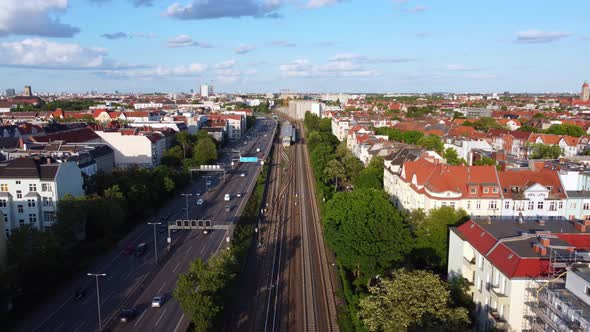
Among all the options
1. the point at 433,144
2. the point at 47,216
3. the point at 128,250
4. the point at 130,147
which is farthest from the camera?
the point at 130,147

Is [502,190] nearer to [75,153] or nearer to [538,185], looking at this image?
[538,185]

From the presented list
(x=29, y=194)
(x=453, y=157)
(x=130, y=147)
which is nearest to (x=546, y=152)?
(x=453, y=157)

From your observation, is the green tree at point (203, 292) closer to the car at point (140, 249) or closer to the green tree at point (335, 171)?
the car at point (140, 249)

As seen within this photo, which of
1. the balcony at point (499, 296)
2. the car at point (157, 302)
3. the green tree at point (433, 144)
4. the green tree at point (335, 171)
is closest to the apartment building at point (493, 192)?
the balcony at point (499, 296)

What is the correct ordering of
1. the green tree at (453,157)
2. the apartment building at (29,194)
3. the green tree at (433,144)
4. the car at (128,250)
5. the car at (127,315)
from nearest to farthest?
1. the car at (127,315)
2. the car at (128,250)
3. the apartment building at (29,194)
4. the green tree at (453,157)
5. the green tree at (433,144)

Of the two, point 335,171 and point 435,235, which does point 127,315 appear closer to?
point 435,235

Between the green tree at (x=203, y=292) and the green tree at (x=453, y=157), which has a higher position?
the green tree at (x=453, y=157)

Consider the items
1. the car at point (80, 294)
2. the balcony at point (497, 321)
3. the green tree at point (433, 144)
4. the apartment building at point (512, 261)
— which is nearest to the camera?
the apartment building at point (512, 261)
